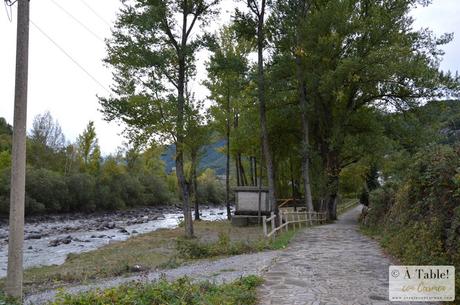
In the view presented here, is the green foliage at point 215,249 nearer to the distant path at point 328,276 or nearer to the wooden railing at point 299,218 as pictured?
the distant path at point 328,276

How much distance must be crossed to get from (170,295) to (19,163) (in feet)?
10.6

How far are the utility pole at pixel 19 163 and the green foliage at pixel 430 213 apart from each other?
684cm

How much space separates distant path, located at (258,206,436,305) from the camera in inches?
262

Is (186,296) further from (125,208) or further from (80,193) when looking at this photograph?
(125,208)

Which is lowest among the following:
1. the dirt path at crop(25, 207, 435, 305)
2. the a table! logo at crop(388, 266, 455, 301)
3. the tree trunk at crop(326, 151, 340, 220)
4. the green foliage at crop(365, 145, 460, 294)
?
the dirt path at crop(25, 207, 435, 305)

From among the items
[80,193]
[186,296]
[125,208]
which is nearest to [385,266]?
[186,296]

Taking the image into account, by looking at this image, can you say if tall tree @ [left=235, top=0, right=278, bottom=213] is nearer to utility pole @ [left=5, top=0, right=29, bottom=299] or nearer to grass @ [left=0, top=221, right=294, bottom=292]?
grass @ [left=0, top=221, right=294, bottom=292]

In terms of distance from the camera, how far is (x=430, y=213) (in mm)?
8727

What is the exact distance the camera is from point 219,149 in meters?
35.1

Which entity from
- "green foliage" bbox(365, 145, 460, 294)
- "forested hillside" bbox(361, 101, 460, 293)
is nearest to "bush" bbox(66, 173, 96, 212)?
"forested hillside" bbox(361, 101, 460, 293)

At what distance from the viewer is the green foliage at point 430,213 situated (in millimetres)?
7191

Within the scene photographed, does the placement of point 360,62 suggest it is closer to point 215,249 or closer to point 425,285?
point 215,249

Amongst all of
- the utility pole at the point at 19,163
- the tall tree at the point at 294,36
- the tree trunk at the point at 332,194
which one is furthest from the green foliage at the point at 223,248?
the tree trunk at the point at 332,194

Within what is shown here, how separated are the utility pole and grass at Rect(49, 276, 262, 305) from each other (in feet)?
3.47
